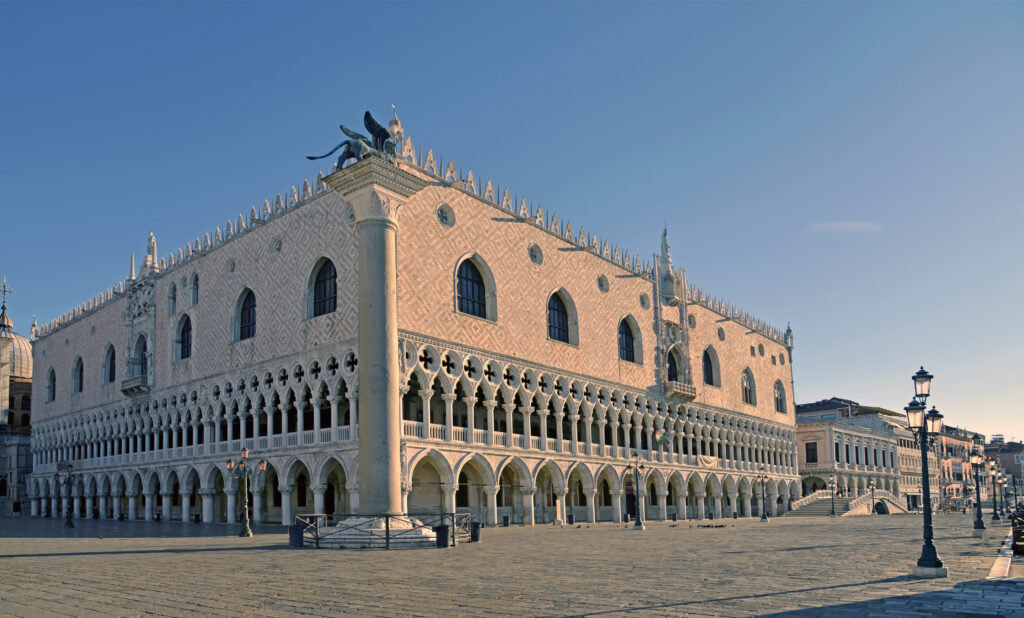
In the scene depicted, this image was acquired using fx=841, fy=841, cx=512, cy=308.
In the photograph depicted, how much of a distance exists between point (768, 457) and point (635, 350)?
2184cm

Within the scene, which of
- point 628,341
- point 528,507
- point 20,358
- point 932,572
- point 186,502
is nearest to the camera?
point 932,572

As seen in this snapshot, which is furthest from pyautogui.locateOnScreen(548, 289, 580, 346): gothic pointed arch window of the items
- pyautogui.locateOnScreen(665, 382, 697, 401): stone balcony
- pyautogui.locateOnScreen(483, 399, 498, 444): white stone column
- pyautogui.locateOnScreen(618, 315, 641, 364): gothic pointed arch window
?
pyautogui.locateOnScreen(665, 382, 697, 401): stone balcony

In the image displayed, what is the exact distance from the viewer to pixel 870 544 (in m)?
22.3

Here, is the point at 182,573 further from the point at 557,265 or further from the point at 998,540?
the point at 557,265

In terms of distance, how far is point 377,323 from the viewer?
27.3m

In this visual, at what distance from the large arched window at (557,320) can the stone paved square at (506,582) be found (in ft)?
69.3

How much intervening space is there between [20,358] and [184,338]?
4654 centimetres

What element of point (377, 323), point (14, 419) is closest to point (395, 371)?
point (377, 323)

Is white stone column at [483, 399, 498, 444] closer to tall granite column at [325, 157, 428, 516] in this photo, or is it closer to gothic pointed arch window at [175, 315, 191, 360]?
tall granite column at [325, 157, 428, 516]

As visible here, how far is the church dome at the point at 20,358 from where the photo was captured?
79188mm

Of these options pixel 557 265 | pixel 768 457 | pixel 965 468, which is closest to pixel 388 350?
pixel 557 265

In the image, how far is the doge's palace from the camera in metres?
31.6

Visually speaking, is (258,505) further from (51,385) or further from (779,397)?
(779,397)

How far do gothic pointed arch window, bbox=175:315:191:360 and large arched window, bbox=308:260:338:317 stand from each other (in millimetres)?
12249
